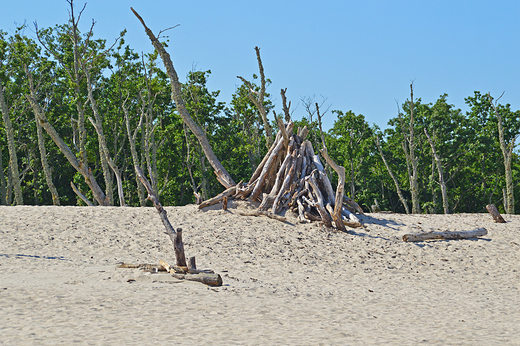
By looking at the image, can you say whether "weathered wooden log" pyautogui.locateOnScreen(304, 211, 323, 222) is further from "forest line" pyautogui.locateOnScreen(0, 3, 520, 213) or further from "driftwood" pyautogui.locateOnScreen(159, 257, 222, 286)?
"forest line" pyautogui.locateOnScreen(0, 3, 520, 213)

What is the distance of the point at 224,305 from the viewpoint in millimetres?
5320

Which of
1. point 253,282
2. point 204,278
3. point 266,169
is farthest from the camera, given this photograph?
point 266,169

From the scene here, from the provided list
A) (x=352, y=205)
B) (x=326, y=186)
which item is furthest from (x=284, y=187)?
(x=352, y=205)

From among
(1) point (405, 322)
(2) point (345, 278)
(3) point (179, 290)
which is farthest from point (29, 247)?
(1) point (405, 322)

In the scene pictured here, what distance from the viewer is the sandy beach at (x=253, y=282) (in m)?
4.32

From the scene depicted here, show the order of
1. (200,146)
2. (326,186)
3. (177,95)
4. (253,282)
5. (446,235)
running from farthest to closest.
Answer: (200,146)
(177,95)
(326,186)
(446,235)
(253,282)

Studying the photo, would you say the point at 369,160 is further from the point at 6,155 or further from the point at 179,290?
the point at 179,290

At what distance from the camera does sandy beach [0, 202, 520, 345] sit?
4316mm

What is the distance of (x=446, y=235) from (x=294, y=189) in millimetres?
3676

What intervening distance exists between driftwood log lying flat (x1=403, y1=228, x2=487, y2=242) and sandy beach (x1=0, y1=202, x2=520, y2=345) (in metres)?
0.17

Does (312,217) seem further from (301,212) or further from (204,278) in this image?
Result: (204,278)

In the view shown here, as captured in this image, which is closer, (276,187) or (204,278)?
(204,278)

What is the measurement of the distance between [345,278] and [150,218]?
5.13m

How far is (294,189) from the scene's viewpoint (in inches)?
464
